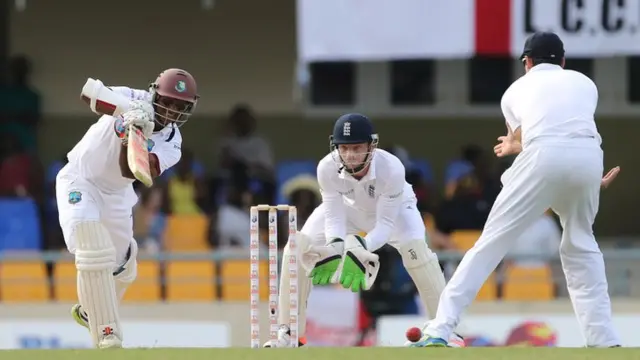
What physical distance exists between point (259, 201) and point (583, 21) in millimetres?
2975

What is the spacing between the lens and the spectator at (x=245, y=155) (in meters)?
12.5

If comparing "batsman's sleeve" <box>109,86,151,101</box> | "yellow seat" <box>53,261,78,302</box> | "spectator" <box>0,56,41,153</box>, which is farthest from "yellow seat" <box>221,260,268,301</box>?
"batsman's sleeve" <box>109,86,151,101</box>

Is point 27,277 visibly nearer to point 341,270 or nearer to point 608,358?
point 341,270

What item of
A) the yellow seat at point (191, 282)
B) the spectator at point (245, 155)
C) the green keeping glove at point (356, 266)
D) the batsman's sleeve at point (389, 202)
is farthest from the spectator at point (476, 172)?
the green keeping glove at point (356, 266)

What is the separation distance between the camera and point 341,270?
283 inches

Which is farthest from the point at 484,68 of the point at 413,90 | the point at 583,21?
the point at 583,21

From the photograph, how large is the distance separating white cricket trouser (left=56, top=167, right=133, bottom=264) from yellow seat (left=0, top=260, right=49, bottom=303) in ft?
11.1

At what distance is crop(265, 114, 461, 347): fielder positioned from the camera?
7219 mm

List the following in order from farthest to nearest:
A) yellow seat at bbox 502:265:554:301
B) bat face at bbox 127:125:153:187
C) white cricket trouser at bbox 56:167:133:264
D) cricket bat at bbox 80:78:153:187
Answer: yellow seat at bbox 502:265:554:301 < white cricket trouser at bbox 56:167:133:264 < cricket bat at bbox 80:78:153:187 < bat face at bbox 127:125:153:187

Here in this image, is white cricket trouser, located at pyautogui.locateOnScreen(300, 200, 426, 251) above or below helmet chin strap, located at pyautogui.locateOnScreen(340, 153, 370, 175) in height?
below

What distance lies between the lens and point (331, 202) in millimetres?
7480

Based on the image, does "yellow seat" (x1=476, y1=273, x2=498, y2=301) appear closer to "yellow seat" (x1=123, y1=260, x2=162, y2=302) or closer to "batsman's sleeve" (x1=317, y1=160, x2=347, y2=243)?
"yellow seat" (x1=123, y1=260, x2=162, y2=302)

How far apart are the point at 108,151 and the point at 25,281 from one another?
3.93m

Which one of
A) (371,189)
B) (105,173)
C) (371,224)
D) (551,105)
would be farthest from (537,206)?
(105,173)
